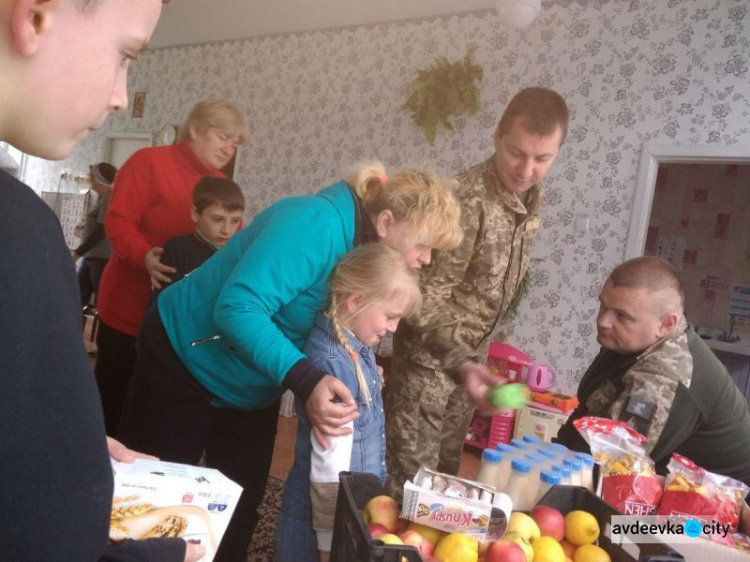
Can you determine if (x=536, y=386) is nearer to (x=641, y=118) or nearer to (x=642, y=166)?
(x=642, y=166)

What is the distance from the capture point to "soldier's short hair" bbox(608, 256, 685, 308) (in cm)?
163

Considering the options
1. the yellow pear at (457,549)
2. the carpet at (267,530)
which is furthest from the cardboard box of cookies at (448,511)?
the carpet at (267,530)

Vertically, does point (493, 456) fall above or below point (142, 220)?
below

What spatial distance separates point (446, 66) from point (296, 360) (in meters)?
3.95

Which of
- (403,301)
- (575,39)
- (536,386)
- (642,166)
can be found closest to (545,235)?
(642,166)

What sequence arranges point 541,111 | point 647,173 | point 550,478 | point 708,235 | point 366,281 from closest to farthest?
point 550,478
point 366,281
point 541,111
point 647,173
point 708,235

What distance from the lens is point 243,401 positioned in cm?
154

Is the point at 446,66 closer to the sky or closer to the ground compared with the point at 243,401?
closer to the sky

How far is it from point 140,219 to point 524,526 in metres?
1.88

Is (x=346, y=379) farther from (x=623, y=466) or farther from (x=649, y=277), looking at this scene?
(x=649, y=277)

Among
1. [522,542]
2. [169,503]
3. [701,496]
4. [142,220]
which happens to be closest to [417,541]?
[522,542]

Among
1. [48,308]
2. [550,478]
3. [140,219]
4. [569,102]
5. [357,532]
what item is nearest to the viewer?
[48,308]

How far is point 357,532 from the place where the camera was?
0.91 meters

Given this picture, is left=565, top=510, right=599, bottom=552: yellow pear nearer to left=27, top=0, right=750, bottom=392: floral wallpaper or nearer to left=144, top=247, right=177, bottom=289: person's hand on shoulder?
left=144, top=247, right=177, bottom=289: person's hand on shoulder
